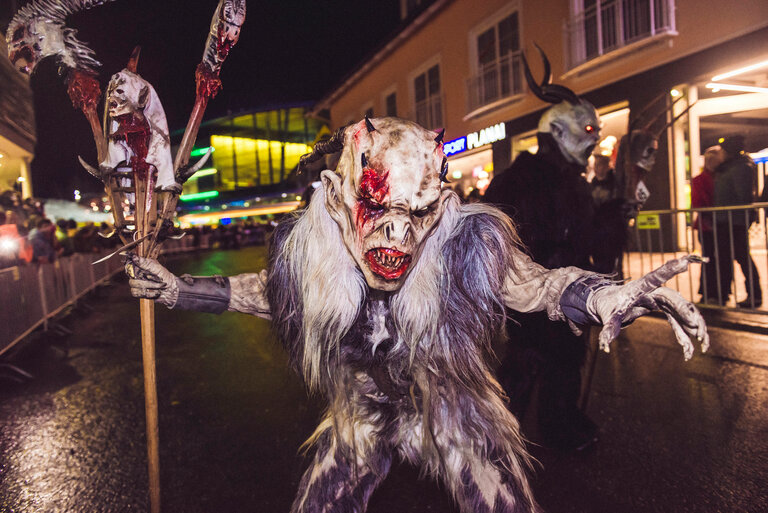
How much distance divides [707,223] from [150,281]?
647cm

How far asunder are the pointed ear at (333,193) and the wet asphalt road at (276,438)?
647mm

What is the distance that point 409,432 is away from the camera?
1653 millimetres

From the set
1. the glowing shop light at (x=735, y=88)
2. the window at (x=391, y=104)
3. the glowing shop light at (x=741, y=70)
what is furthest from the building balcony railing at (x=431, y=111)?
the glowing shop light at (x=741, y=70)

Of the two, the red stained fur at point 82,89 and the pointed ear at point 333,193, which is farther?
the red stained fur at point 82,89

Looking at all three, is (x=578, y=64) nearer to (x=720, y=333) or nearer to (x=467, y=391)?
(x=720, y=333)

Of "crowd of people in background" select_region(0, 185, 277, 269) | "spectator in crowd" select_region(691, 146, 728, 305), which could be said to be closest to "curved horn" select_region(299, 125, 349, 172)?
"crowd of people in background" select_region(0, 185, 277, 269)

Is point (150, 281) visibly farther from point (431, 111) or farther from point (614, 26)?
point (431, 111)

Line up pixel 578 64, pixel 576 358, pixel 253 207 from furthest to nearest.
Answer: pixel 253 207, pixel 578 64, pixel 576 358

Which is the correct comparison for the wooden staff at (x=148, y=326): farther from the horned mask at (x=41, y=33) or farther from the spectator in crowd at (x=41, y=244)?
the spectator in crowd at (x=41, y=244)

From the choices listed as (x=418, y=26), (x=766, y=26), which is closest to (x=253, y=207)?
(x=418, y=26)

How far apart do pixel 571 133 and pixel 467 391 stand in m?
1.88

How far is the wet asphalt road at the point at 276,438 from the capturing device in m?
2.37

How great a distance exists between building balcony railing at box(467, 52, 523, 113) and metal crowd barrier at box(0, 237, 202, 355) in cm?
1013

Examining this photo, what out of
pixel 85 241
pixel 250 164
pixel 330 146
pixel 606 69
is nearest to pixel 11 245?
pixel 85 241
